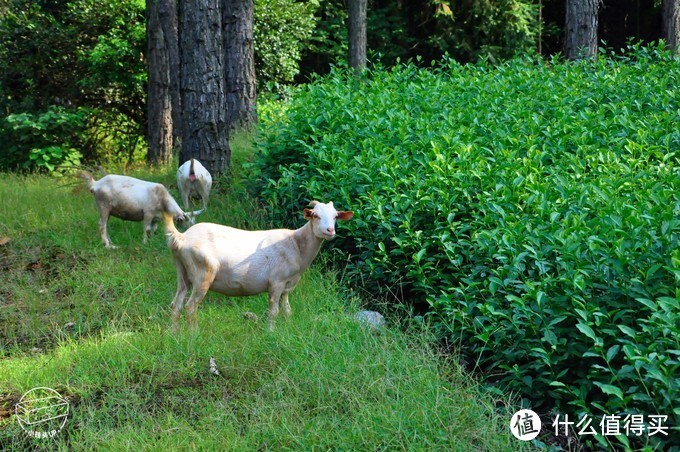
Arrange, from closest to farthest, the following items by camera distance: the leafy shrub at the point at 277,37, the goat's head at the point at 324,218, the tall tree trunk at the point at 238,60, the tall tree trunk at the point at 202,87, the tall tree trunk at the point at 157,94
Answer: the goat's head at the point at 324,218 → the tall tree trunk at the point at 202,87 → the tall tree trunk at the point at 238,60 → the tall tree trunk at the point at 157,94 → the leafy shrub at the point at 277,37

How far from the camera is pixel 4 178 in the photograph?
41.8 ft

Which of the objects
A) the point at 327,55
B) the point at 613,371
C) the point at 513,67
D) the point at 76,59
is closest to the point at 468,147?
the point at 613,371

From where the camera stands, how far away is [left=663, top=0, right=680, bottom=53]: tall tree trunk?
48.3 feet

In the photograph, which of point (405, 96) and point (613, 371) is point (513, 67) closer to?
point (405, 96)

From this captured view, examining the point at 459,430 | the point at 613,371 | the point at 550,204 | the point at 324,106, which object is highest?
the point at 324,106

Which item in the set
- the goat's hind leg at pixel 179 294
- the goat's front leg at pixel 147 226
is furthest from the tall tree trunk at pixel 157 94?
the goat's hind leg at pixel 179 294

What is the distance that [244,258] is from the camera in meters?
5.74

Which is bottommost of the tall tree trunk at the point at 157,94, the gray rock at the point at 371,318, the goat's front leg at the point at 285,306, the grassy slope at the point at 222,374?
the grassy slope at the point at 222,374

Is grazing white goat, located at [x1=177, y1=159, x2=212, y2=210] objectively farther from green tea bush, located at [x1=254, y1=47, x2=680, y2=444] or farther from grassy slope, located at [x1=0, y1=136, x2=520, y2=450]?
grassy slope, located at [x1=0, y1=136, x2=520, y2=450]

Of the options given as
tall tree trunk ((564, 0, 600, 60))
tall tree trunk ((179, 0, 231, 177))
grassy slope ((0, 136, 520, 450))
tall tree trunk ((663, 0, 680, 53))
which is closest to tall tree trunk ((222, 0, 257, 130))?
tall tree trunk ((179, 0, 231, 177))

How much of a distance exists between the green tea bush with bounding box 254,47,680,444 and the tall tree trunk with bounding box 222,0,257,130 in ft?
9.55

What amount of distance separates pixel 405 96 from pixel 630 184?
13.1 feet

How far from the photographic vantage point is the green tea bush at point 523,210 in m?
4.56

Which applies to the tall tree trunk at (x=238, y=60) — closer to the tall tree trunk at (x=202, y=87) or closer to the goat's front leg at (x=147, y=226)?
the tall tree trunk at (x=202, y=87)
